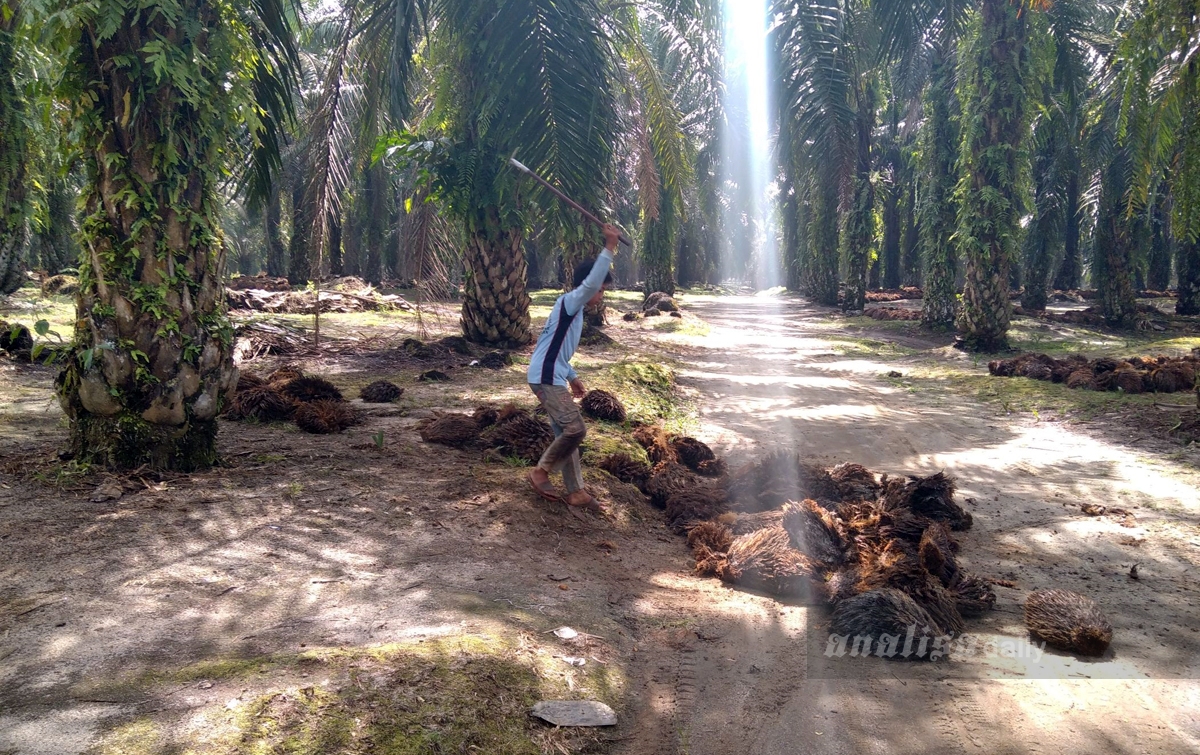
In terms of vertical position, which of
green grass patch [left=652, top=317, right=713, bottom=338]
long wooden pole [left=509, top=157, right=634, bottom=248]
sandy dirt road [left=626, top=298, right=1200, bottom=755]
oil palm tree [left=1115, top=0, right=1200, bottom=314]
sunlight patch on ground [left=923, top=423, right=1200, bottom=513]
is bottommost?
sandy dirt road [left=626, top=298, right=1200, bottom=755]

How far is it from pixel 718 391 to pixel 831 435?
2931mm

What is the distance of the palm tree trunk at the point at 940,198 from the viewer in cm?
1923

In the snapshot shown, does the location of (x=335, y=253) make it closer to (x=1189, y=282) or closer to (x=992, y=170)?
Result: (x=992, y=170)

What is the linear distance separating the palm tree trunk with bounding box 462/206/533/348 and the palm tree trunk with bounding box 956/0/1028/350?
343 inches

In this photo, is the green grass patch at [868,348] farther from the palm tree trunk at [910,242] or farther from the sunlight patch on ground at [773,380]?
the palm tree trunk at [910,242]

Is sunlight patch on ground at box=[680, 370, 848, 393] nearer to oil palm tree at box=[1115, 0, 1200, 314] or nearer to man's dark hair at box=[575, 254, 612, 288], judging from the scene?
oil palm tree at box=[1115, 0, 1200, 314]

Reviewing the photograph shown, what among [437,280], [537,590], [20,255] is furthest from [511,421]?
[20,255]

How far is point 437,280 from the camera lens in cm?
1195

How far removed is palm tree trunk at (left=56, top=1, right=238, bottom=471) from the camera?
16.6ft

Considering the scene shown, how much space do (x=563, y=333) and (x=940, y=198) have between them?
16512 millimetres

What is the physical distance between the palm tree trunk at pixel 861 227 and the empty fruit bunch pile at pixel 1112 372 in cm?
1428

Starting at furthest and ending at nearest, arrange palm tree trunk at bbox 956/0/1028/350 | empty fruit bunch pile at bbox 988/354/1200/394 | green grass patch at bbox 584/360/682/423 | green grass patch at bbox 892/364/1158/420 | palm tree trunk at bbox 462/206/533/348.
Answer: palm tree trunk at bbox 956/0/1028/350
palm tree trunk at bbox 462/206/533/348
empty fruit bunch pile at bbox 988/354/1200/394
green grass patch at bbox 892/364/1158/420
green grass patch at bbox 584/360/682/423

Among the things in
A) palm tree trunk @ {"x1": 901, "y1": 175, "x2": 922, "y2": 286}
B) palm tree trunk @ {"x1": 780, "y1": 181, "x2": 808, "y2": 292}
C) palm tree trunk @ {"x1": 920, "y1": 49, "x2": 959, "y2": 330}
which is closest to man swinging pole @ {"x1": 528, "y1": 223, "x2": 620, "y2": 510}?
palm tree trunk @ {"x1": 920, "y1": 49, "x2": 959, "y2": 330}

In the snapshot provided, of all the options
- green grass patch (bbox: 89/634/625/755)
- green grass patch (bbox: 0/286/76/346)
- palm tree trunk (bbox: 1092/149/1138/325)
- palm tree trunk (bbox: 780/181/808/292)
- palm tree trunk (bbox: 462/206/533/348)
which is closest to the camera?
green grass patch (bbox: 89/634/625/755)
